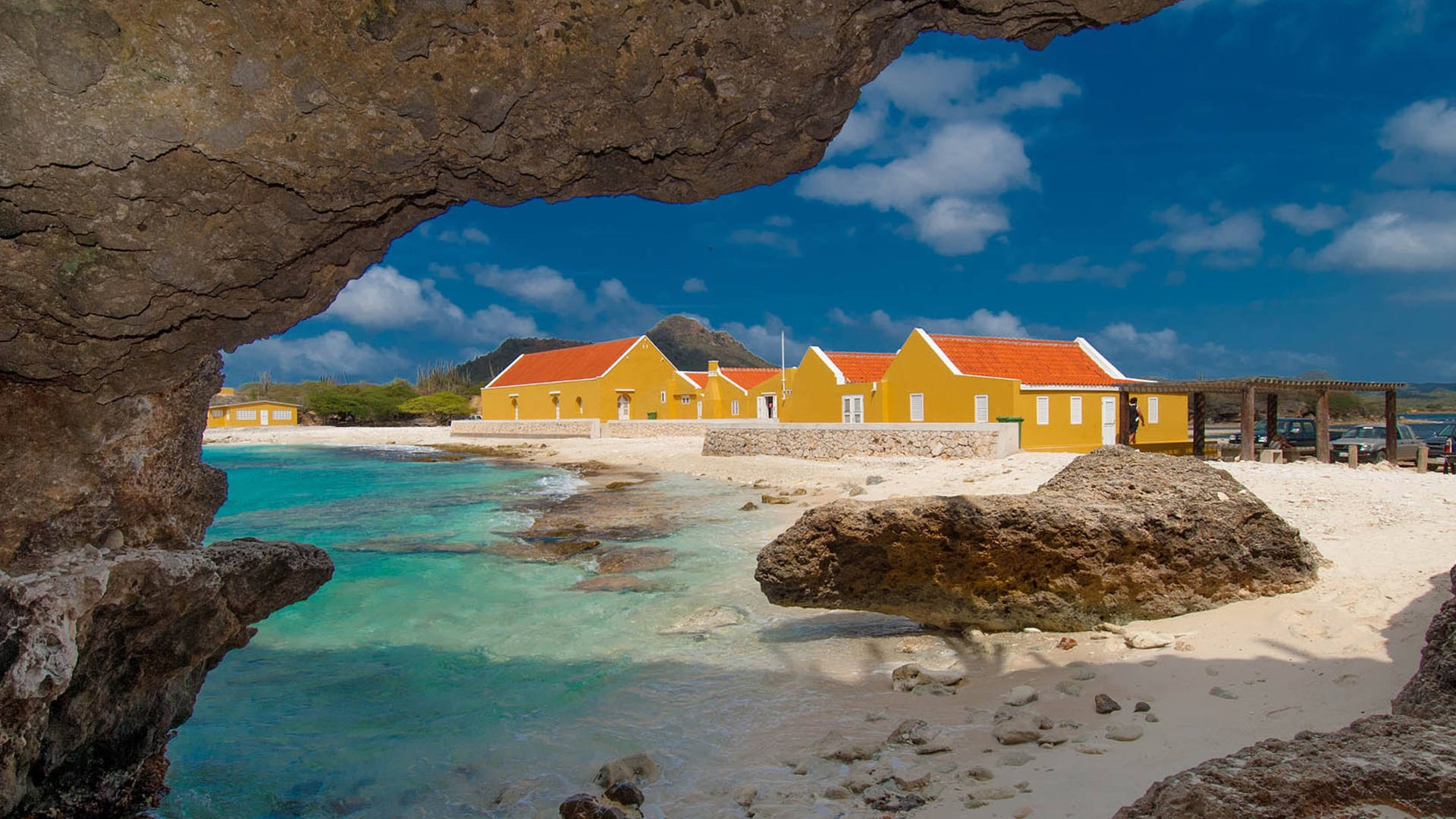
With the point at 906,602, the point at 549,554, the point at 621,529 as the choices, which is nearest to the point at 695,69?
the point at 906,602

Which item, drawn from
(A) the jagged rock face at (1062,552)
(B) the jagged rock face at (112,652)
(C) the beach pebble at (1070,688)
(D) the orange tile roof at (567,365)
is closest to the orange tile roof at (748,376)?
(D) the orange tile roof at (567,365)

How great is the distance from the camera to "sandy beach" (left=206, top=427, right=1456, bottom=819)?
4367 millimetres

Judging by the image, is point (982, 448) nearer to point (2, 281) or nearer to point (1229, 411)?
point (2, 281)

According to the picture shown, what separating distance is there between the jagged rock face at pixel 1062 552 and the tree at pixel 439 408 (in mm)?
70116

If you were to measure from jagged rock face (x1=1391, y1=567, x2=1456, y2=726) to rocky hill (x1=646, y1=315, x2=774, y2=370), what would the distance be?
145m

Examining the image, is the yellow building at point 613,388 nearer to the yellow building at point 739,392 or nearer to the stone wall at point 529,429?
the yellow building at point 739,392

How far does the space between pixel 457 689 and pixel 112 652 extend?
427 cm

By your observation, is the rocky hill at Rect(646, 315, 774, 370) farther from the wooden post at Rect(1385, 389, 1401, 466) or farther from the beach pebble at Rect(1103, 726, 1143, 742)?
the beach pebble at Rect(1103, 726, 1143, 742)

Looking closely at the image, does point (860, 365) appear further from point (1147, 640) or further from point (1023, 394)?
point (1147, 640)

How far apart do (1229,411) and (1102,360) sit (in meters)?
30.1

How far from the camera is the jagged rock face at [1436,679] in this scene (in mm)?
3416

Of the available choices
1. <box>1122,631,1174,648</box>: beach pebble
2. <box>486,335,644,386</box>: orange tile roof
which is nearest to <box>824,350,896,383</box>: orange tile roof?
<box>486,335,644,386</box>: orange tile roof

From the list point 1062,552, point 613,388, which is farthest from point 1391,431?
point 613,388

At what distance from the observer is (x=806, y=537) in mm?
7121
